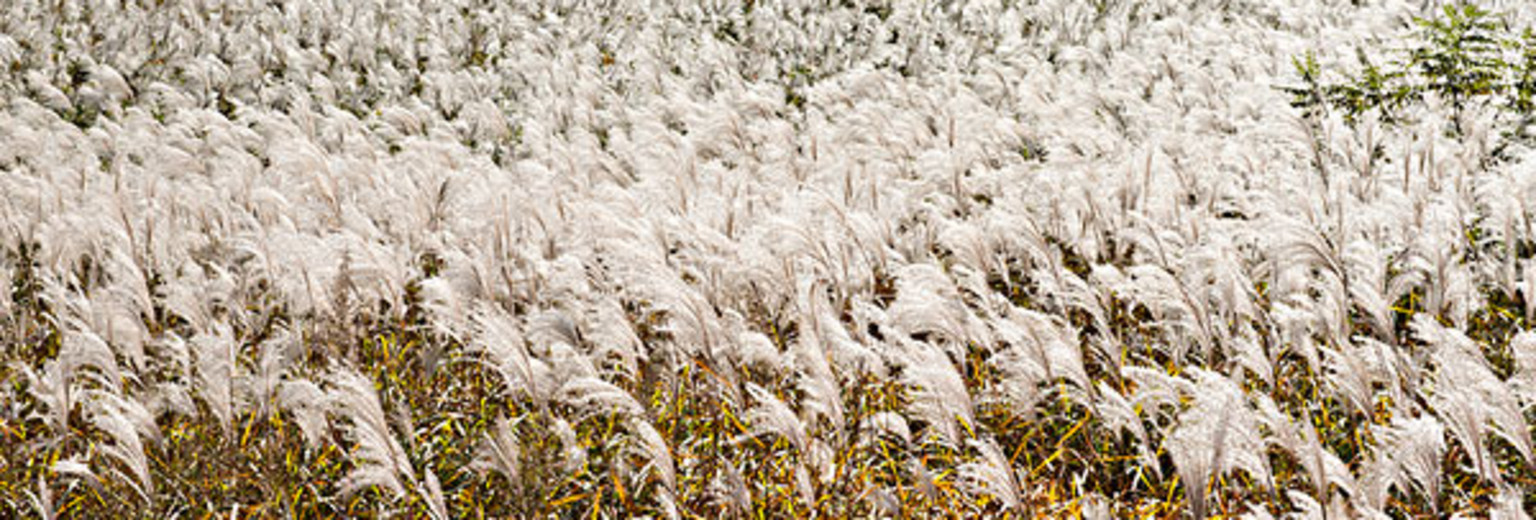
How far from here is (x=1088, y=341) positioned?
165 inches

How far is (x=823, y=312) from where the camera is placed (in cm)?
383

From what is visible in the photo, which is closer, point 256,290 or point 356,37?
point 256,290

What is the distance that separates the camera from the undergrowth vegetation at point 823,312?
3.22 m

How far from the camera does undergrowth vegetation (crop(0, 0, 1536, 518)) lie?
10.6ft

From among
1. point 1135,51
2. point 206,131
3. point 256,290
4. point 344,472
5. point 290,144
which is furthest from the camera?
point 1135,51

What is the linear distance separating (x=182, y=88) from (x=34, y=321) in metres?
5.26

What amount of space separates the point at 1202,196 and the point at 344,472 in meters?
3.68

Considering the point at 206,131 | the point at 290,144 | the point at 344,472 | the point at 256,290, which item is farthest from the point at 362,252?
the point at 206,131

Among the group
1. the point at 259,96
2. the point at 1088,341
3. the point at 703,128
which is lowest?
the point at 259,96

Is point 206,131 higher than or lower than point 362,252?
lower

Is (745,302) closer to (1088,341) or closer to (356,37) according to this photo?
(1088,341)

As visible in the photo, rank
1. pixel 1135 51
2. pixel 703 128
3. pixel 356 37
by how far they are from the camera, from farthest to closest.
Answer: pixel 356 37 → pixel 1135 51 → pixel 703 128

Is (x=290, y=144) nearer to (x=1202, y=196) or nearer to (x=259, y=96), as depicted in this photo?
(x=259, y=96)

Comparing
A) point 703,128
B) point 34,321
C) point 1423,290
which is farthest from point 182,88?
point 1423,290
